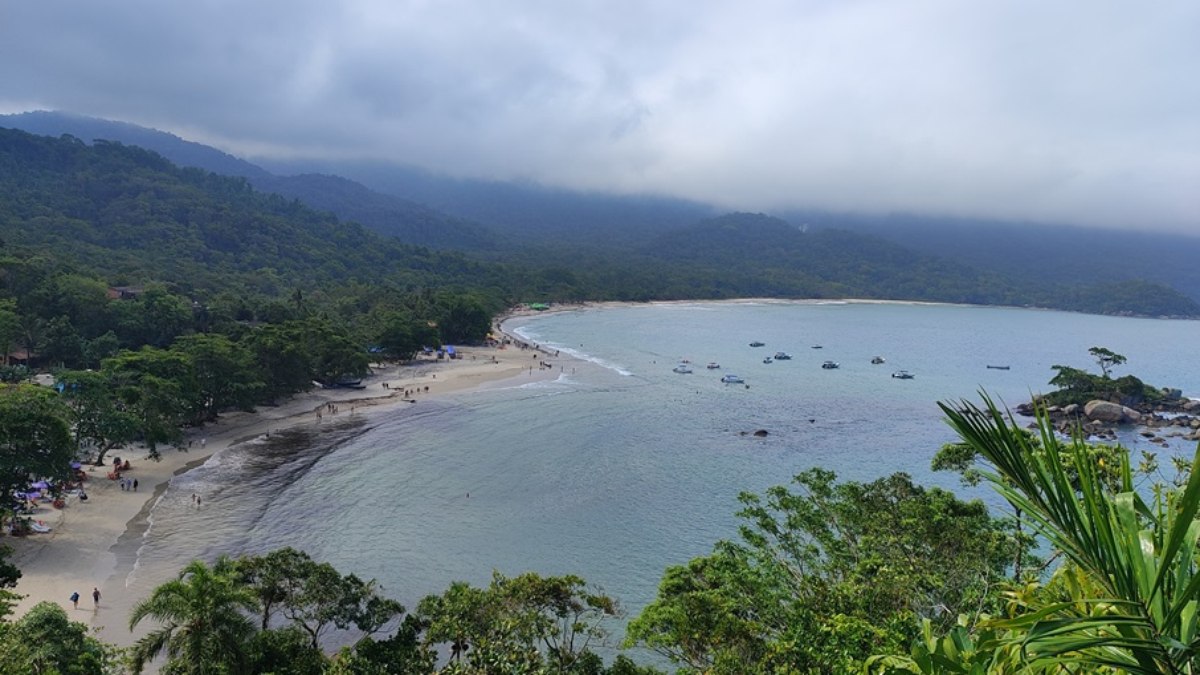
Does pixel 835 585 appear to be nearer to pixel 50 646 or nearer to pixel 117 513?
pixel 50 646

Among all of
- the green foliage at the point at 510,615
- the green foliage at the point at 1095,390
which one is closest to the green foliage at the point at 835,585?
the green foliage at the point at 510,615

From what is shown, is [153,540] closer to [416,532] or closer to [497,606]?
[416,532]

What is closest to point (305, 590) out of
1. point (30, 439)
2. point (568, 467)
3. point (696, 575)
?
point (696, 575)

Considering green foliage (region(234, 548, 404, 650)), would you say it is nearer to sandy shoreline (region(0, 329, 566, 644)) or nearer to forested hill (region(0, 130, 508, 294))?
sandy shoreline (region(0, 329, 566, 644))

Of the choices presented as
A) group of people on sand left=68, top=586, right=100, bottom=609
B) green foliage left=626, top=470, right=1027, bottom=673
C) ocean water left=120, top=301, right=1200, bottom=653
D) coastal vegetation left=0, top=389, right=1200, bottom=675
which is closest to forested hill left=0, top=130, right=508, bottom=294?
ocean water left=120, top=301, right=1200, bottom=653

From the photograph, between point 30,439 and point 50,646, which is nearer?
point 50,646
